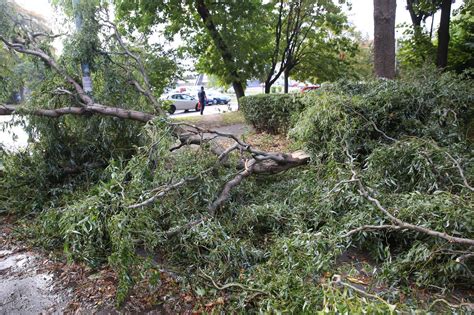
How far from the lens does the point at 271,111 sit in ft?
26.0

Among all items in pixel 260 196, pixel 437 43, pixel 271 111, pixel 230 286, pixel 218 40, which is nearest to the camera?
pixel 230 286

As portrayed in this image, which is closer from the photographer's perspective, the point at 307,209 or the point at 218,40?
the point at 307,209

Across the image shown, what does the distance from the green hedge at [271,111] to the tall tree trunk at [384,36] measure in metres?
1.82

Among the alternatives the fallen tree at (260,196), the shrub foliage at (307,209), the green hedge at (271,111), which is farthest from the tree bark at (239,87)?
the shrub foliage at (307,209)

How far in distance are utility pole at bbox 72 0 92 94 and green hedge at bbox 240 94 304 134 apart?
12.9 ft

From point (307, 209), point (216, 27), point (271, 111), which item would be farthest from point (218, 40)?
point (307, 209)

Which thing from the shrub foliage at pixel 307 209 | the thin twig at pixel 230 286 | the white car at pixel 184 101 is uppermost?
the white car at pixel 184 101

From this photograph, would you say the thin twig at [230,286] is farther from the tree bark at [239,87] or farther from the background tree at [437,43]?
the tree bark at [239,87]

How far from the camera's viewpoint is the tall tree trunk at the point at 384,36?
21.3 feet

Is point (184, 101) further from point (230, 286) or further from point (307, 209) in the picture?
point (230, 286)

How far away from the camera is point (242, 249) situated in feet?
8.66

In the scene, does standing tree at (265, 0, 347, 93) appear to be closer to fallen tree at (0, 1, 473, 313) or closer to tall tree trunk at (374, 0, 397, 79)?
tall tree trunk at (374, 0, 397, 79)

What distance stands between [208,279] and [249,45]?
1000cm

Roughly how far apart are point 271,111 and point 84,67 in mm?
4405
